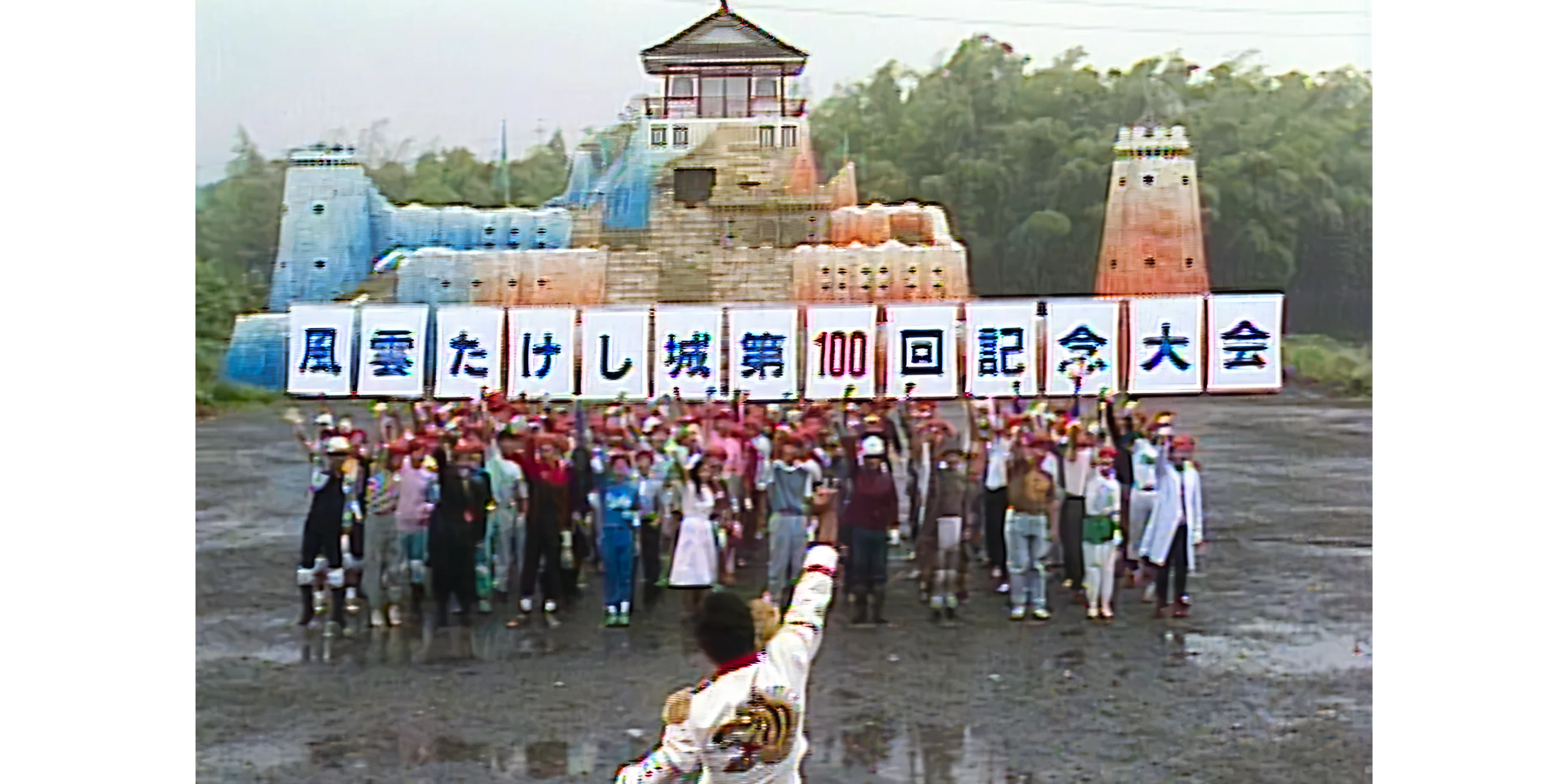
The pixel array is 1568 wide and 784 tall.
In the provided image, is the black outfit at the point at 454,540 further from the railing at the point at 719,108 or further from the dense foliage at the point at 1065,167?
the railing at the point at 719,108

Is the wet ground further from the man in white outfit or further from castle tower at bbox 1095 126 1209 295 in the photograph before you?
the man in white outfit

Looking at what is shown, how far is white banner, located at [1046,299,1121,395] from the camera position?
22.9 feet

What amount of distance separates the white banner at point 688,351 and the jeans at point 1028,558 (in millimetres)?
1502

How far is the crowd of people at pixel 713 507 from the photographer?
6.93 m

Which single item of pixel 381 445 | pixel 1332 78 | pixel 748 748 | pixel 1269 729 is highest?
pixel 1332 78

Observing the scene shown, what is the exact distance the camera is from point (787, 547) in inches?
273

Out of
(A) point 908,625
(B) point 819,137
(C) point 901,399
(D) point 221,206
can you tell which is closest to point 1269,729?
(A) point 908,625

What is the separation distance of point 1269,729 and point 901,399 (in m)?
2.10

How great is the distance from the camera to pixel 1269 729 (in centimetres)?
639

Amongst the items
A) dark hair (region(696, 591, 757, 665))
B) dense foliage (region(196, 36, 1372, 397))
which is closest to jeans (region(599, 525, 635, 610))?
dense foliage (region(196, 36, 1372, 397))

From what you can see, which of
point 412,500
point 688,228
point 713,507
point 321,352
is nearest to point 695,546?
point 713,507

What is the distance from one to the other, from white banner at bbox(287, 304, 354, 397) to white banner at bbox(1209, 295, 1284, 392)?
390 centimetres

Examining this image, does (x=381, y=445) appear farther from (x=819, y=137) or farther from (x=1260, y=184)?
(x=1260, y=184)

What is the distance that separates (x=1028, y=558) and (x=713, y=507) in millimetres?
1445
